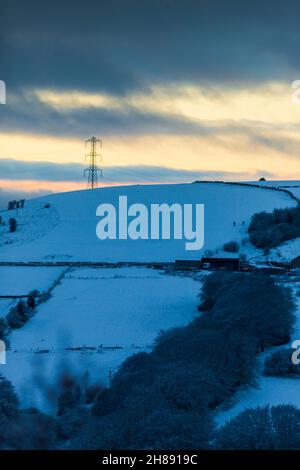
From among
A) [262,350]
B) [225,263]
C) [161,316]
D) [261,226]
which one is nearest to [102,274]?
[225,263]

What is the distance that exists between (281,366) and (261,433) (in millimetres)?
7906

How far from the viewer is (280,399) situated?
17750 millimetres

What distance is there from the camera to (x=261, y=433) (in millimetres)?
12742

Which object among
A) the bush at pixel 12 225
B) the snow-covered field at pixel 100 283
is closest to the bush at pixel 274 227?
the snow-covered field at pixel 100 283

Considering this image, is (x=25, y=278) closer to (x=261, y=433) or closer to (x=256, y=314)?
(x=256, y=314)

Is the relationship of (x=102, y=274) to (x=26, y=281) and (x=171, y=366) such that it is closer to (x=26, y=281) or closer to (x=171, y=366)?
(x=26, y=281)

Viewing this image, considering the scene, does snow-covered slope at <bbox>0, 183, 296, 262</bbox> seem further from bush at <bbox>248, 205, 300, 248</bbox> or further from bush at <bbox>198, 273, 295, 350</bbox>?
bush at <bbox>198, 273, 295, 350</bbox>

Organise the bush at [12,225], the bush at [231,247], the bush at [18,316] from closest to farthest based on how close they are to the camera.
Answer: the bush at [18,316] < the bush at [231,247] < the bush at [12,225]

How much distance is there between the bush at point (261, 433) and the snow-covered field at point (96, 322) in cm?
871

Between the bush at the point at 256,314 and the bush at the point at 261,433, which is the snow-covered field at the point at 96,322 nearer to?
the bush at the point at 256,314

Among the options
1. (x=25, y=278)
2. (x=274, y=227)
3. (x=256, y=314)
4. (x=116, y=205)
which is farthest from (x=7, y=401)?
(x=116, y=205)

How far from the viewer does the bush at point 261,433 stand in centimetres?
1249

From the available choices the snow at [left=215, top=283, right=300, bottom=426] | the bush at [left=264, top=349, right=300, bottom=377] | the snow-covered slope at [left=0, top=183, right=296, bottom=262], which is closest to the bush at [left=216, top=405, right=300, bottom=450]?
the snow at [left=215, top=283, right=300, bottom=426]

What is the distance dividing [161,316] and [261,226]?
1134 inches
